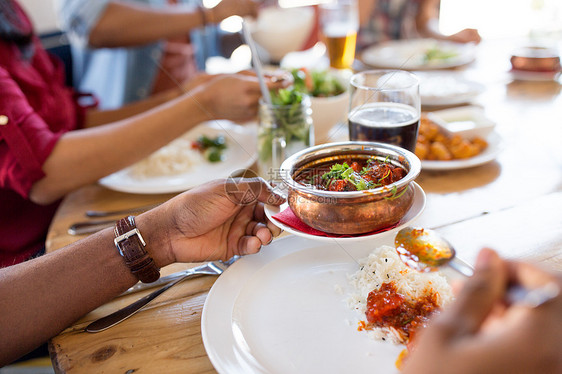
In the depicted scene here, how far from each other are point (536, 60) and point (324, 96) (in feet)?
3.78

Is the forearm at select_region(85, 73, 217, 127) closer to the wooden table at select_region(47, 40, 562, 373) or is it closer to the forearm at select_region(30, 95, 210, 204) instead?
the forearm at select_region(30, 95, 210, 204)

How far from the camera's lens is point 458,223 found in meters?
1.13

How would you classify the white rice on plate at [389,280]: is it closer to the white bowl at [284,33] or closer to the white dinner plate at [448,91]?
the white dinner plate at [448,91]

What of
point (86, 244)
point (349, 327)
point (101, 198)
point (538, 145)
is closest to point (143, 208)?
point (101, 198)

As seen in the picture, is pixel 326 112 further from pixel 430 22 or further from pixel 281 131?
pixel 430 22

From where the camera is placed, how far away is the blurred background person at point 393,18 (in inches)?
128

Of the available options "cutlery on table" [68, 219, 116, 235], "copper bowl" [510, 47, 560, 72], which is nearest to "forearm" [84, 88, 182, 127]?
"cutlery on table" [68, 219, 116, 235]

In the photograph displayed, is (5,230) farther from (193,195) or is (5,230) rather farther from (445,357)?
(445,357)

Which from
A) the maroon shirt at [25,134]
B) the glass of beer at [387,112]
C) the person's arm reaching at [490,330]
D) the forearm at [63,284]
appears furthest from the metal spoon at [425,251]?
the maroon shirt at [25,134]

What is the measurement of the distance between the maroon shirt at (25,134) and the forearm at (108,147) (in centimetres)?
4

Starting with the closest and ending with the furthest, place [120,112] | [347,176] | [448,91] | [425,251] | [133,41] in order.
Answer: [425,251]
[347,176]
[448,91]
[120,112]
[133,41]

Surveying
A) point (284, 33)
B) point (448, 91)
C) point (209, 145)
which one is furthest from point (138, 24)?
point (448, 91)

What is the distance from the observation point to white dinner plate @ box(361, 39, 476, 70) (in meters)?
2.29

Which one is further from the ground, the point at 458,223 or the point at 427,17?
the point at 427,17
